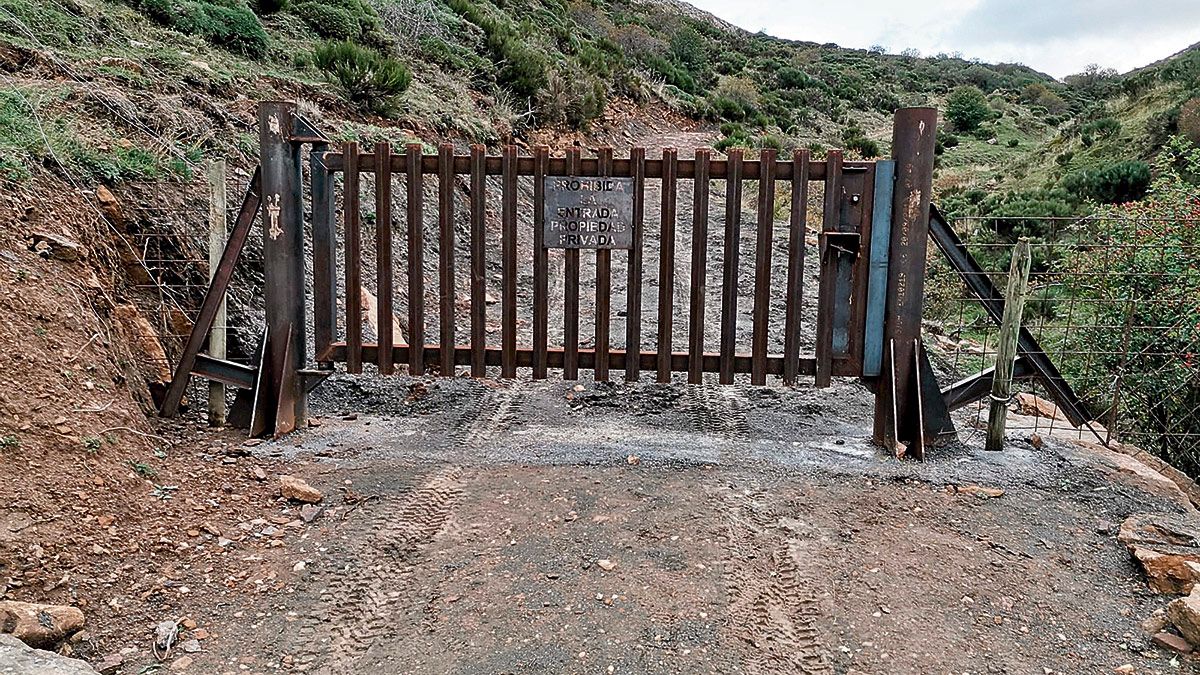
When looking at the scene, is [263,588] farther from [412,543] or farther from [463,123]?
[463,123]

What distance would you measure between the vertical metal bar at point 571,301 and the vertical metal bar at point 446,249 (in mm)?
701

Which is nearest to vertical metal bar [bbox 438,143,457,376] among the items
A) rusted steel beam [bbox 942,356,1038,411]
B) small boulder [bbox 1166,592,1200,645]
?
rusted steel beam [bbox 942,356,1038,411]

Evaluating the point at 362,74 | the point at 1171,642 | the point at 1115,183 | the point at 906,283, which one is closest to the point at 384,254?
the point at 906,283

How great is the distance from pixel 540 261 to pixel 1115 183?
19072 millimetres

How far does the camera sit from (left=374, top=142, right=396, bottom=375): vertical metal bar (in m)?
5.11

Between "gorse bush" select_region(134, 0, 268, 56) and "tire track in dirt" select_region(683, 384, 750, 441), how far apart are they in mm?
7922

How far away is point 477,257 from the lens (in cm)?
525

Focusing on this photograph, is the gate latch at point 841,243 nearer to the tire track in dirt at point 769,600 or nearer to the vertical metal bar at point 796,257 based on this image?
the vertical metal bar at point 796,257

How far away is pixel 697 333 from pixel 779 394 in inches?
65.4

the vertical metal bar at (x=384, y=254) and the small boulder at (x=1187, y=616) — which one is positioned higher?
the vertical metal bar at (x=384, y=254)

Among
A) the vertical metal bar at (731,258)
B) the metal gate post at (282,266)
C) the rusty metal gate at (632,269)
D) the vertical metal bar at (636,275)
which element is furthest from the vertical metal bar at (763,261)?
the metal gate post at (282,266)

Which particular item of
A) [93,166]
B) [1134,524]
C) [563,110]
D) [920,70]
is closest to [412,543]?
[1134,524]

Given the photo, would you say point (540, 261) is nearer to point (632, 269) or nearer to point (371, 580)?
point (632, 269)

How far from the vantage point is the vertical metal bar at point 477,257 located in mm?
5090
